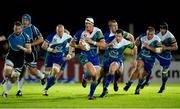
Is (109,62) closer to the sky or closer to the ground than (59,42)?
closer to the ground

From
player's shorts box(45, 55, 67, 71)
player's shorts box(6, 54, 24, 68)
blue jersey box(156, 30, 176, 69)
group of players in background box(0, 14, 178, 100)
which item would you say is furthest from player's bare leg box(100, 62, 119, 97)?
blue jersey box(156, 30, 176, 69)

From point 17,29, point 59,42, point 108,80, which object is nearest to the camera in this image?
point 17,29

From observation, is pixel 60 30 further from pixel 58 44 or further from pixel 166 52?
pixel 166 52

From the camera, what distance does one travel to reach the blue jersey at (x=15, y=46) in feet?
65.3

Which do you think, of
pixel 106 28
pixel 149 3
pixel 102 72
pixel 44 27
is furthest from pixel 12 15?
pixel 102 72

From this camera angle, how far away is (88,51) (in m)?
19.5

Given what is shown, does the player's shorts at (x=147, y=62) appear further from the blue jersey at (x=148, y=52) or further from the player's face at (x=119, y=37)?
the player's face at (x=119, y=37)

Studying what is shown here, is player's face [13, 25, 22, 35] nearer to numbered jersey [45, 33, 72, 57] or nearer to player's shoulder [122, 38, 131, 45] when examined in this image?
numbered jersey [45, 33, 72, 57]

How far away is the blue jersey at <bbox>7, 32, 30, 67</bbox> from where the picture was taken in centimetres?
1991

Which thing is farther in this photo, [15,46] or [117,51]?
[117,51]

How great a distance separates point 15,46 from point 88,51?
225 cm

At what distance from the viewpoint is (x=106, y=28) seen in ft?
136

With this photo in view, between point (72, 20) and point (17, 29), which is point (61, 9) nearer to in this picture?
point (72, 20)

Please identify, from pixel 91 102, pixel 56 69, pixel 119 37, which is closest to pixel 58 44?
pixel 56 69
